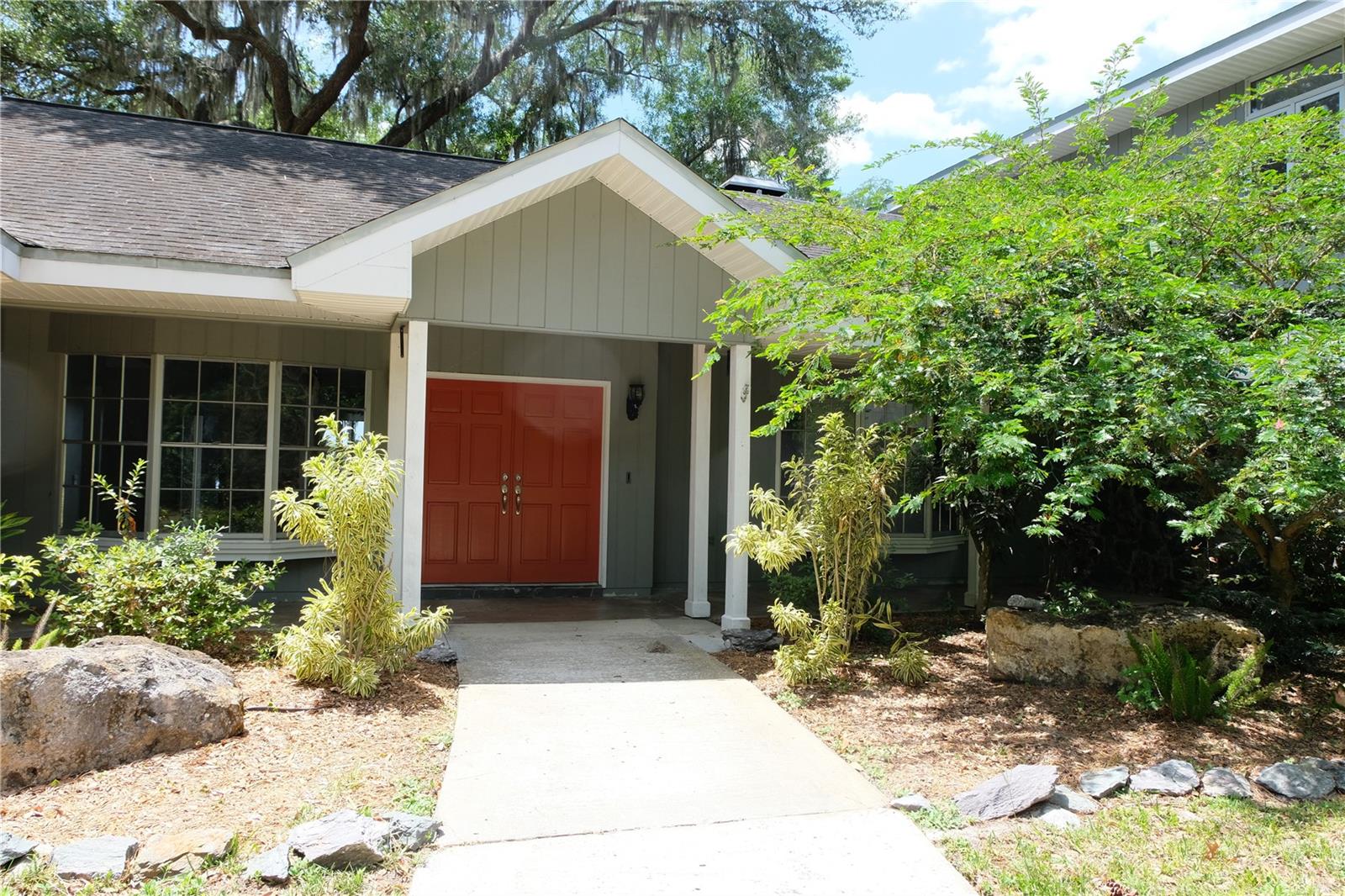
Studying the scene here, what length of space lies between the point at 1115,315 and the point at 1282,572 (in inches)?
89.2

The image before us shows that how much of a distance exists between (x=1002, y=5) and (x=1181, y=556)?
6.41 metres

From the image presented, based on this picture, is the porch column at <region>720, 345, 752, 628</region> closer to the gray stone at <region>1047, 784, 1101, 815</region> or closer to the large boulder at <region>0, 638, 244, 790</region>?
the gray stone at <region>1047, 784, 1101, 815</region>

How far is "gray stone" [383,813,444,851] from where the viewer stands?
3.37 metres

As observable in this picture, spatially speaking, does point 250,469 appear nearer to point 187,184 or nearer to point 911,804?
point 187,184

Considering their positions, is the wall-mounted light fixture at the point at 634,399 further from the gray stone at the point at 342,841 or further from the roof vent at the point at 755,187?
the gray stone at the point at 342,841

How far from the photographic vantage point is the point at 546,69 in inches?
680

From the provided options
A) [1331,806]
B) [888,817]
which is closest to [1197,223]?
[1331,806]

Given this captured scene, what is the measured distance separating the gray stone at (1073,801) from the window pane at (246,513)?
6676mm

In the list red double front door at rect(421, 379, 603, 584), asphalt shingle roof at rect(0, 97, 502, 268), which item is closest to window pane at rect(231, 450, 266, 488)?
red double front door at rect(421, 379, 603, 584)

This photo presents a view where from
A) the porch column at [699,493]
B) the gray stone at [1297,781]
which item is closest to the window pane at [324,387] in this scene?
the porch column at [699,493]

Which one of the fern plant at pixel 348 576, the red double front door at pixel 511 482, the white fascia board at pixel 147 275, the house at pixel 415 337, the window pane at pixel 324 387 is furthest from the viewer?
the red double front door at pixel 511 482

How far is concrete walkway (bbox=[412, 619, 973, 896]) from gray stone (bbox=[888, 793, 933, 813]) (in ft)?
0.26

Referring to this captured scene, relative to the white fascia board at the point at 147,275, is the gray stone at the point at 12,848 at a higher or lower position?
lower

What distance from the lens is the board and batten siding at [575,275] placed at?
6.36 m
